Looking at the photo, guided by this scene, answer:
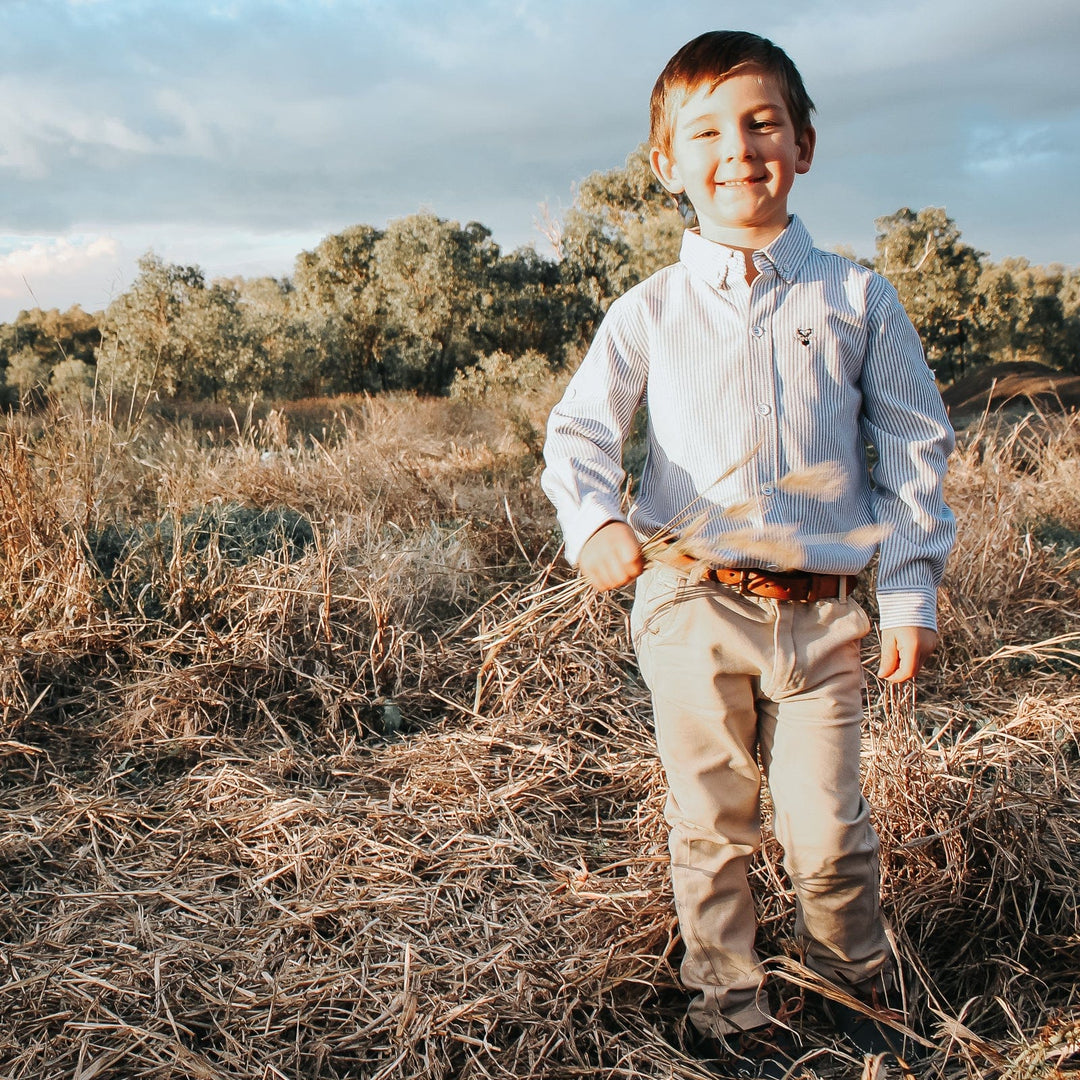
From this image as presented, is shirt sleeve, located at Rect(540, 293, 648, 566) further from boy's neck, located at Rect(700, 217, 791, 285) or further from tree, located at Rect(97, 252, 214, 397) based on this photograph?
tree, located at Rect(97, 252, 214, 397)

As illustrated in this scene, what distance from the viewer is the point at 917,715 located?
2863 mm

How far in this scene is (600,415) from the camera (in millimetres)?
1695

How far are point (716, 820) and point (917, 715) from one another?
1.46 m

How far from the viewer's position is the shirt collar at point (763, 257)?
64.0 inches

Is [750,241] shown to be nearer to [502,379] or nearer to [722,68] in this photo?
[722,68]

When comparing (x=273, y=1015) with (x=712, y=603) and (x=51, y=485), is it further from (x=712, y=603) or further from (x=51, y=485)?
(x=51, y=485)

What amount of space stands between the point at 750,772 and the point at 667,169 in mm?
1099

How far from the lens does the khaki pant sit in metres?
1.60

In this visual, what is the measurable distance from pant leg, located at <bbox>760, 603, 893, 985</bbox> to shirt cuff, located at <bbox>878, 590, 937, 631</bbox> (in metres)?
0.05

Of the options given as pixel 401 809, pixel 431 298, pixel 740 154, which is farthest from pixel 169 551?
pixel 431 298

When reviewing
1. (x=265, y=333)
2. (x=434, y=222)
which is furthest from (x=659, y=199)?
(x=265, y=333)

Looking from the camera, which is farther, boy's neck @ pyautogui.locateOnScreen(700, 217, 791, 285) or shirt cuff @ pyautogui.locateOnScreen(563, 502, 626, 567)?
boy's neck @ pyautogui.locateOnScreen(700, 217, 791, 285)

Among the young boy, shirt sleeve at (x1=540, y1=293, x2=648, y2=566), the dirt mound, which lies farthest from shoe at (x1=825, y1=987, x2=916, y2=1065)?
the dirt mound

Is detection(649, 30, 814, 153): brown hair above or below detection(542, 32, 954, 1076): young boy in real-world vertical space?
above
